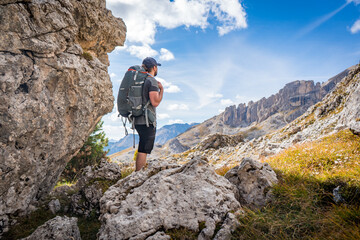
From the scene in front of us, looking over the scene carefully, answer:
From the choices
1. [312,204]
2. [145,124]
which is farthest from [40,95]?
[312,204]

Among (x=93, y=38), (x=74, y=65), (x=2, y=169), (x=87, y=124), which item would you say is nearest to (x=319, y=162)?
(x=87, y=124)

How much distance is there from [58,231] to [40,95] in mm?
4179

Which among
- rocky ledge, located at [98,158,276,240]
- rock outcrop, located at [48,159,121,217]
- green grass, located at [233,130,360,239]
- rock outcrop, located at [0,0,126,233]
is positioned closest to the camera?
green grass, located at [233,130,360,239]

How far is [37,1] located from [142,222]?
7.49m

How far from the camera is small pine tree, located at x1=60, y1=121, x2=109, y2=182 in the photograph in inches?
486

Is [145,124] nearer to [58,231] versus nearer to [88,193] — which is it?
[88,193]

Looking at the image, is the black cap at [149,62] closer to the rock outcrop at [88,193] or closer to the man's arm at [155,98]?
the man's arm at [155,98]

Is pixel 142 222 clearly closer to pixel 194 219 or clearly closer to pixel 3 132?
pixel 194 219

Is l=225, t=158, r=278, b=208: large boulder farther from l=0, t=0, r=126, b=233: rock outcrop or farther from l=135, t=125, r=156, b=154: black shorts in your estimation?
l=0, t=0, r=126, b=233: rock outcrop

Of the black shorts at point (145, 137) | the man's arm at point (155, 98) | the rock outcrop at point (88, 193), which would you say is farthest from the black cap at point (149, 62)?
the rock outcrop at point (88, 193)

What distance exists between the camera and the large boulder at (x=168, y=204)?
3.89m

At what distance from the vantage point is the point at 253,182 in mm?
6012

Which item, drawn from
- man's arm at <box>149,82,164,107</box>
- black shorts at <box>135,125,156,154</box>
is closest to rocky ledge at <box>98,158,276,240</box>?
black shorts at <box>135,125,156,154</box>

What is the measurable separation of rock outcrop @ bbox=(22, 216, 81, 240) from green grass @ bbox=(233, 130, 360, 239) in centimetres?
399
